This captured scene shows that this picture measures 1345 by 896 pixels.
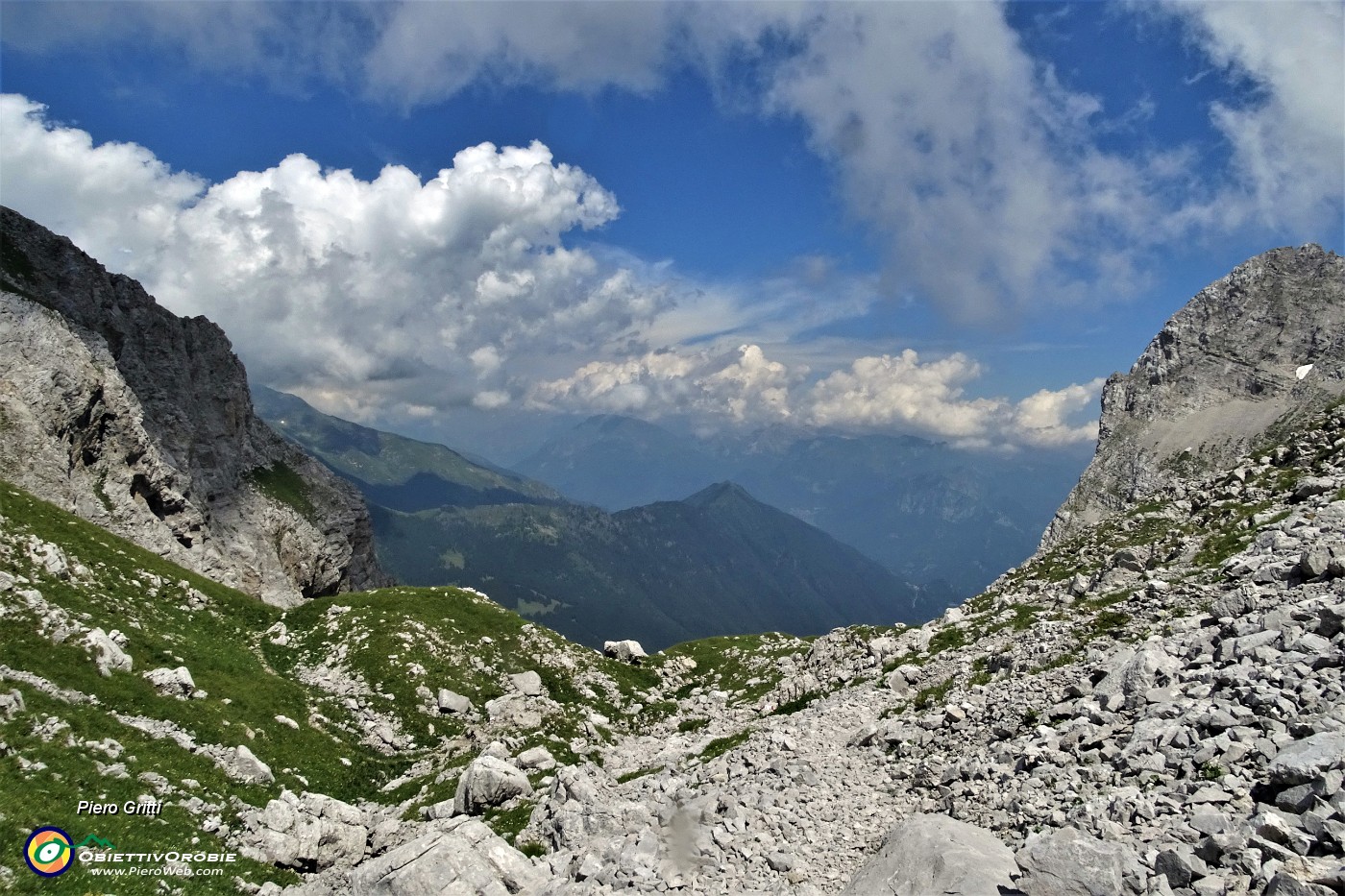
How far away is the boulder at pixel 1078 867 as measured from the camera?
41.4 feet

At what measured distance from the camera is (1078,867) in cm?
1310

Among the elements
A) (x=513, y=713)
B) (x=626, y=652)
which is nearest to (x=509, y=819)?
(x=513, y=713)

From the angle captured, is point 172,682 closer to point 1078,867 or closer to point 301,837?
point 301,837

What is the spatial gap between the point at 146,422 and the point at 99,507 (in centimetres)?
2640

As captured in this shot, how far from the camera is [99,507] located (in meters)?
69.7

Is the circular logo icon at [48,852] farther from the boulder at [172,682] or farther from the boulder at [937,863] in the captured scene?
the boulder at [937,863]

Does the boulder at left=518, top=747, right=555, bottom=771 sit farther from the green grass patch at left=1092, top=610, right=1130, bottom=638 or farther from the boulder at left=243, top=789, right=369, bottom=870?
the green grass patch at left=1092, top=610, right=1130, bottom=638

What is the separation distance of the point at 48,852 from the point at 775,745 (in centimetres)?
2309

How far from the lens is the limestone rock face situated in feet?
225

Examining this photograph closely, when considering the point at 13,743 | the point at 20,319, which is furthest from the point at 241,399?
the point at 13,743

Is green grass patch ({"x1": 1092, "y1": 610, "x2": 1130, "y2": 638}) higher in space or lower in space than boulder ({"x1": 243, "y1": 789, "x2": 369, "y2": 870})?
higher

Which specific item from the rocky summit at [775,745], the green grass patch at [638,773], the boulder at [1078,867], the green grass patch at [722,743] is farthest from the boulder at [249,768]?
the boulder at [1078,867]

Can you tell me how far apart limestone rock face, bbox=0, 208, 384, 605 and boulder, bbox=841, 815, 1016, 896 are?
8038cm

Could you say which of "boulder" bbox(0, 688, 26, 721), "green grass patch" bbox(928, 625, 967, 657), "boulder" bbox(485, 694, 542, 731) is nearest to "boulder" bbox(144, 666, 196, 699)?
"boulder" bbox(0, 688, 26, 721)
